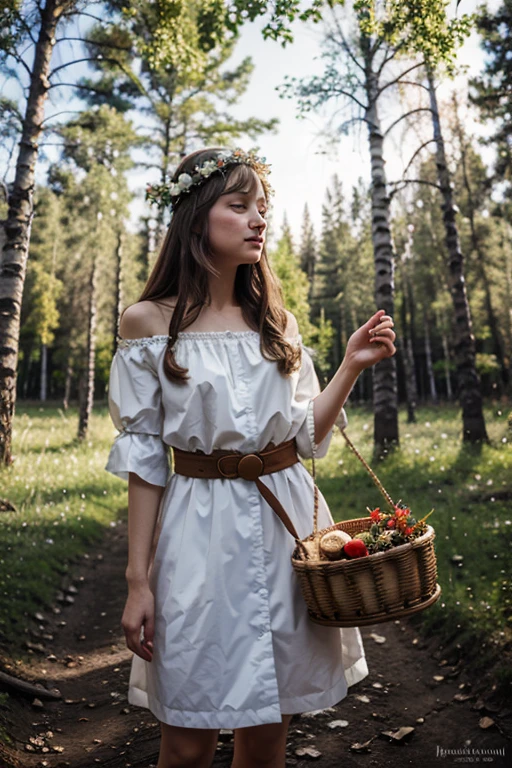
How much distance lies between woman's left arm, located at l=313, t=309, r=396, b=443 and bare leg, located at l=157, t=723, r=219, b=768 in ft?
3.37

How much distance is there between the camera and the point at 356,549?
1.86m

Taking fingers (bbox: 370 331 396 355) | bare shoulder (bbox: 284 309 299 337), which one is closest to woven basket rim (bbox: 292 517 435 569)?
fingers (bbox: 370 331 396 355)

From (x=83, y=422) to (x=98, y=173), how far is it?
5.62 metres

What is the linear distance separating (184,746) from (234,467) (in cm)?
85

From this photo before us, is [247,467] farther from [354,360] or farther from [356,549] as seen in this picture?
[354,360]

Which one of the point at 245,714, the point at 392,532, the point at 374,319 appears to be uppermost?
the point at 374,319

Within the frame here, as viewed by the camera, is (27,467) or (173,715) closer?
(173,715)

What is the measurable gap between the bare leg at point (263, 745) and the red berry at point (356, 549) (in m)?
0.59

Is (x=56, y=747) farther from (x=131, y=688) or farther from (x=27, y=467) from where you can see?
(x=27, y=467)

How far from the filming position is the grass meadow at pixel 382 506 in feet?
14.3

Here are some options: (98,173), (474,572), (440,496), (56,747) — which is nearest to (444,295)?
(98,173)

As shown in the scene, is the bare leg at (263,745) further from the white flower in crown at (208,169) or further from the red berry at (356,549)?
the white flower in crown at (208,169)

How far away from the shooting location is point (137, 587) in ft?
6.24

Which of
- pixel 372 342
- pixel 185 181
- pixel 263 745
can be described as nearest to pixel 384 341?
pixel 372 342
